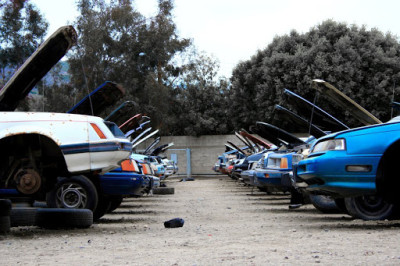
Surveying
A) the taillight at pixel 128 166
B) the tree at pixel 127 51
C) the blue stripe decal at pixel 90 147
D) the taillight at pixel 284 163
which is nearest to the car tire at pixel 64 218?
the blue stripe decal at pixel 90 147

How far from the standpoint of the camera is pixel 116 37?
4569 centimetres

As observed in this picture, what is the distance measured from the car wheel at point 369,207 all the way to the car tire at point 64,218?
394cm

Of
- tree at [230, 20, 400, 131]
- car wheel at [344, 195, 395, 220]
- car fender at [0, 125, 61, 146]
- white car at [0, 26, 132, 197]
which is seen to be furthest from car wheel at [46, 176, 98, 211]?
tree at [230, 20, 400, 131]

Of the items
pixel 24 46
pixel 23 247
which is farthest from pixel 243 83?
pixel 23 247

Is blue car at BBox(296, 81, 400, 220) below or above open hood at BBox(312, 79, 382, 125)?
below

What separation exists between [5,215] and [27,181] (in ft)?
1.93

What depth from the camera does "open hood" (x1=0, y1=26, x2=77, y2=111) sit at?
920 cm

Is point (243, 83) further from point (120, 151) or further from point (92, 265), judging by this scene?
point (92, 265)

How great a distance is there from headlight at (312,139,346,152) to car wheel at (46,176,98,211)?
3.60m

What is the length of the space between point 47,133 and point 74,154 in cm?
45

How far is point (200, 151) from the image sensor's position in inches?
1869

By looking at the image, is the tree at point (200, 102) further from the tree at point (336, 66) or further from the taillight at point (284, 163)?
the taillight at point (284, 163)

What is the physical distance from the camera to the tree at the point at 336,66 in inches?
1391

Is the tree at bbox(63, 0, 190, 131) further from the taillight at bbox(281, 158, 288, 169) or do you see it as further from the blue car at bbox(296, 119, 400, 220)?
the blue car at bbox(296, 119, 400, 220)
